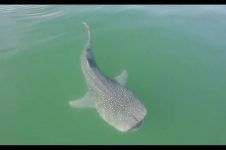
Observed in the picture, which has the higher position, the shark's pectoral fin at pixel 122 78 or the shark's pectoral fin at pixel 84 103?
the shark's pectoral fin at pixel 122 78

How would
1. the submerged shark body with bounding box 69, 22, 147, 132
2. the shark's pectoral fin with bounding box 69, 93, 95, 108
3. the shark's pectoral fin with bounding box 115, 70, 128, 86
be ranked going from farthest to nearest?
1. the shark's pectoral fin with bounding box 115, 70, 128, 86
2. the shark's pectoral fin with bounding box 69, 93, 95, 108
3. the submerged shark body with bounding box 69, 22, 147, 132

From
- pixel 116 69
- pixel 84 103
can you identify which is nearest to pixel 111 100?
pixel 84 103

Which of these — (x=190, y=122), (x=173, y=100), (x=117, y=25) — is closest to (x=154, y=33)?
(x=117, y=25)

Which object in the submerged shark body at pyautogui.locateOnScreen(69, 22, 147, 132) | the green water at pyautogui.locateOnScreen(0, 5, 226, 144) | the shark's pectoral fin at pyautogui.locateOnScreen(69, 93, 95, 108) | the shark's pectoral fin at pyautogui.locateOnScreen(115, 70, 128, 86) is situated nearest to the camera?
the submerged shark body at pyautogui.locateOnScreen(69, 22, 147, 132)

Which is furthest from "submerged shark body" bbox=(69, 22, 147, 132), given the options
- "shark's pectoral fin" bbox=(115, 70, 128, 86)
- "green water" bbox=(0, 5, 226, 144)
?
"green water" bbox=(0, 5, 226, 144)

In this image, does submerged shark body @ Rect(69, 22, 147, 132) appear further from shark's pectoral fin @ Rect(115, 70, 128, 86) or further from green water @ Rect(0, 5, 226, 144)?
green water @ Rect(0, 5, 226, 144)

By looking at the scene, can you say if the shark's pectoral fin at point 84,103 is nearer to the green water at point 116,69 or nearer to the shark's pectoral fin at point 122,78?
the green water at point 116,69

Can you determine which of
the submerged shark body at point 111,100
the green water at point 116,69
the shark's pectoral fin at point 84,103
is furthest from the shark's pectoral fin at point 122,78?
the shark's pectoral fin at point 84,103
